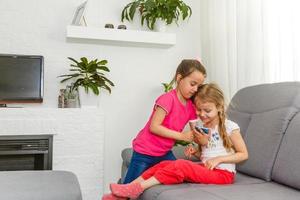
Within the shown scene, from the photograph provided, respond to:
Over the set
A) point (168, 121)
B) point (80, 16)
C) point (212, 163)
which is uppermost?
point (80, 16)

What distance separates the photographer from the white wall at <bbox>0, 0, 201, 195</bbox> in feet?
9.82

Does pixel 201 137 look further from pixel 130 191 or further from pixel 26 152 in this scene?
pixel 26 152

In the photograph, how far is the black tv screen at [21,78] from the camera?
111 inches

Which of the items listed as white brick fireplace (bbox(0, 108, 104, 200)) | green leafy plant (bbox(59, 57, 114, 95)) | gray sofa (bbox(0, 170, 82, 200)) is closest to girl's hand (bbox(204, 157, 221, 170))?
gray sofa (bbox(0, 170, 82, 200))

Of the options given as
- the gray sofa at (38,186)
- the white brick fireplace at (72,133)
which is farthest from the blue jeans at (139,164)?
the white brick fireplace at (72,133)

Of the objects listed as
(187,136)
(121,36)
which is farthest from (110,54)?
(187,136)

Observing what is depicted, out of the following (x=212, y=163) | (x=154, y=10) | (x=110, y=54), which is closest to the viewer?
(x=212, y=163)

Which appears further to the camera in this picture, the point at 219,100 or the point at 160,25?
the point at 160,25

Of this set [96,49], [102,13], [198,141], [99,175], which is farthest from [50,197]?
[102,13]

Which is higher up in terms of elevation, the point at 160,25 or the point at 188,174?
the point at 160,25

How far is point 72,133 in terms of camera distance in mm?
2807

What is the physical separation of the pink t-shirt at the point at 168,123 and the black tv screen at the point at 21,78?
1.32 m

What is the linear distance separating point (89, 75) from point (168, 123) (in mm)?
1280

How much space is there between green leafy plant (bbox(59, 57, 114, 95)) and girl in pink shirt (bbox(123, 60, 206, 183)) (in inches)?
41.2
